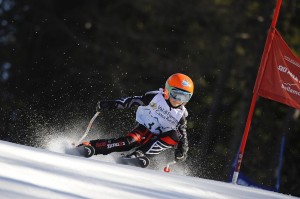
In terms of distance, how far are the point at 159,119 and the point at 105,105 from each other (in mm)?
650

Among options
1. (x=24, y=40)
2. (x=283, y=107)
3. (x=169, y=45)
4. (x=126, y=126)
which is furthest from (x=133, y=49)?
(x=126, y=126)

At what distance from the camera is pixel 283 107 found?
21375mm

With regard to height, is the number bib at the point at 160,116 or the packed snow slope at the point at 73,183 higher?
the packed snow slope at the point at 73,183

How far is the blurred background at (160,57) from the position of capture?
1902cm

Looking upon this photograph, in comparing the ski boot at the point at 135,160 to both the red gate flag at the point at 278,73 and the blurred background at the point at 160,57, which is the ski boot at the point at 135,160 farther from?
the blurred background at the point at 160,57

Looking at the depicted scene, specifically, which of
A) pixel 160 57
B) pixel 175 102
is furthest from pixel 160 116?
pixel 160 57

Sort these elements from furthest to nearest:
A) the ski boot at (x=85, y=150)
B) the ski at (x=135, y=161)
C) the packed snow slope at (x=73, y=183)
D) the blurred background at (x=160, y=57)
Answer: the blurred background at (x=160, y=57)
the ski at (x=135, y=161)
the ski boot at (x=85, y=150)
the packed snow slope at (x=73, y=183)

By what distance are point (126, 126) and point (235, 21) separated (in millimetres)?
10770

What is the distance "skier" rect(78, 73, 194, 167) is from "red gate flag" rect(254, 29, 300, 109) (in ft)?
Answer: 4.22

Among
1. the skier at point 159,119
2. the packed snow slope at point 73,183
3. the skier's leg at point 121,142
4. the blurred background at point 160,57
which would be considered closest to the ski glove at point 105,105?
the skier at point 159,119

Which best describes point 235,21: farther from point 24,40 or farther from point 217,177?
point 217,177

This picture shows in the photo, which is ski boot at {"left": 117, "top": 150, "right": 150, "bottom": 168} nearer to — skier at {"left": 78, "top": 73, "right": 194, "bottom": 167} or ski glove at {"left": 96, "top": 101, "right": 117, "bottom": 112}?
skier at {"left": 78, "top": 73, "right": 194, "bottom": 167}

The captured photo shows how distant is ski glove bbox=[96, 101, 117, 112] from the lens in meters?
8.05

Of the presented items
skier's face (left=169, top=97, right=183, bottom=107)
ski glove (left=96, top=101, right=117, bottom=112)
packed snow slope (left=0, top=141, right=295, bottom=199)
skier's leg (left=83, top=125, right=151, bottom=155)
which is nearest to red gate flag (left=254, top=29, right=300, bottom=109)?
skier's face (left=169, top=97, right=183, bottom=107)
